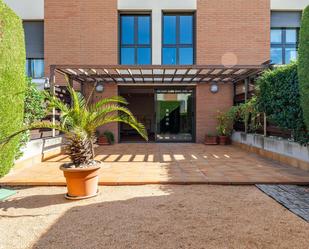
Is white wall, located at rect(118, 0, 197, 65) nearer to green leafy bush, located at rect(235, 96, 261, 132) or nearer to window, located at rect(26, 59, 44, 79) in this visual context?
window, located at rect(26, 59, 44, 79)

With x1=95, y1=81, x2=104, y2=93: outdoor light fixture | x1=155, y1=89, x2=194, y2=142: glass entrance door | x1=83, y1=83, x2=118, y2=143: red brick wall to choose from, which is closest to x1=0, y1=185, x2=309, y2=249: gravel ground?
x1=83, y1=83, x2=118, y2=143: red brick wall

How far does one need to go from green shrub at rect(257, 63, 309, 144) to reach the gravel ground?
238 centimetres

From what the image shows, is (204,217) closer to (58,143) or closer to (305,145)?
(305,145)

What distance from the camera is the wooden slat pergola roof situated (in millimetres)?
8586

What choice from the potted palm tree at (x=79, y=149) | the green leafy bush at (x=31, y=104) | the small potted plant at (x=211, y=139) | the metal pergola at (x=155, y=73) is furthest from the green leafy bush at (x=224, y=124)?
the potted palm tree at (x=79, y=149)

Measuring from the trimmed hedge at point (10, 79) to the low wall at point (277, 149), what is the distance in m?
6.06

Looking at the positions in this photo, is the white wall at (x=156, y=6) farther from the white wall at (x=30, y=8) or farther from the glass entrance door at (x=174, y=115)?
the white wall at (x=30, y=8)

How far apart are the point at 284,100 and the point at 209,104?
17.6ft

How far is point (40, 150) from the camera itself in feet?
23.6

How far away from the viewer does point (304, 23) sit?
17.1ft

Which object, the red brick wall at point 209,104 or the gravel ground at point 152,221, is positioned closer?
the gravel ground at point 152,221

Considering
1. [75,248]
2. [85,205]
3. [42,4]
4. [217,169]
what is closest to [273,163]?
[217,169]

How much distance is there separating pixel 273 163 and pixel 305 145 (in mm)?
1271

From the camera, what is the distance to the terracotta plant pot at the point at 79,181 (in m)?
4.07
